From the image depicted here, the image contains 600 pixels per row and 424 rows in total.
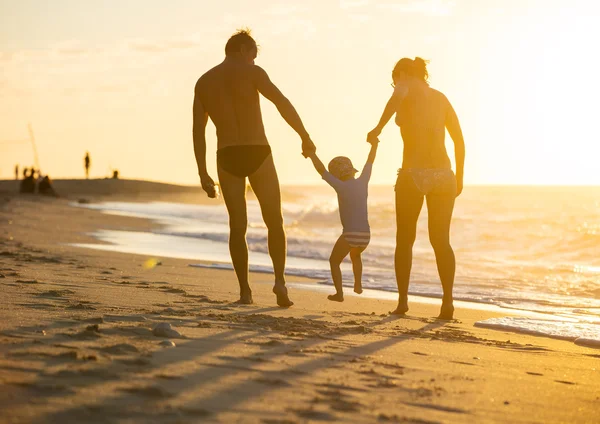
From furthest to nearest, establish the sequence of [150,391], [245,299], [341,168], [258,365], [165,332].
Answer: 1. [341,168]
2. [245,299]
3. [165,332]
4. [258,365]
5. [150,391]

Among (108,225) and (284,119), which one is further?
(108,225)

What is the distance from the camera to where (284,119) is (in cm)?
623

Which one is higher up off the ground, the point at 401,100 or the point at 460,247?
the point at 401,100

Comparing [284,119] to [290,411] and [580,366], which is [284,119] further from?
[290,411]

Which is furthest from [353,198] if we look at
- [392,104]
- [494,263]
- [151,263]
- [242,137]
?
[494,263]

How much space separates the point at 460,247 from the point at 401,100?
462 inches

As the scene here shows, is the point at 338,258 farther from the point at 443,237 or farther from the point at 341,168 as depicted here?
the point at 443,237

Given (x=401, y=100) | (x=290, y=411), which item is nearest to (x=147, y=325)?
(x=290, y=411)

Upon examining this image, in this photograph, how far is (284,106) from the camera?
243 inches

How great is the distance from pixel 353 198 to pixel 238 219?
896 mm

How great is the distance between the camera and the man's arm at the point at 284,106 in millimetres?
6109

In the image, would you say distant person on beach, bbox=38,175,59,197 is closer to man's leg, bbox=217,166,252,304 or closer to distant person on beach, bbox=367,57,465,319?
man's leg, bbox=217,166,252,304

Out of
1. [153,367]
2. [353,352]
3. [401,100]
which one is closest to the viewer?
[153,367]

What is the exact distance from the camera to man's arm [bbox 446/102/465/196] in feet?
21.5
